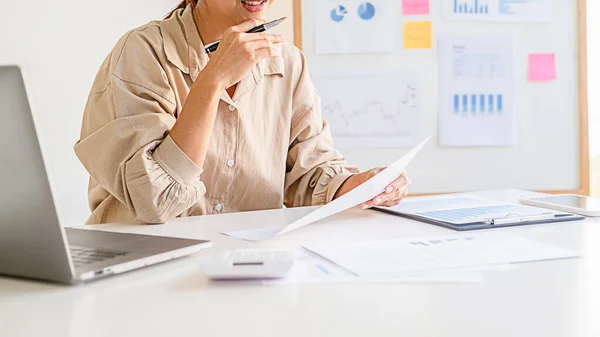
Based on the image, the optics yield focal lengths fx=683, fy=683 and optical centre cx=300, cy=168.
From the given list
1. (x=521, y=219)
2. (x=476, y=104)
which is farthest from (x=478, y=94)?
(x=521, y=219)

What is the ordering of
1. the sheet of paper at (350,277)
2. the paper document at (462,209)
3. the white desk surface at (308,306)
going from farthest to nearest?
the paper document at (462,209) < the sheet of paper at (350,277) < the white desk surface at (308,306)

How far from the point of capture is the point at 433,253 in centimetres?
84

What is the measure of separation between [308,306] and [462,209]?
26.5 inches

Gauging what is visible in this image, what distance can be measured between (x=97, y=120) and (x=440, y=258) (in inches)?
31.3

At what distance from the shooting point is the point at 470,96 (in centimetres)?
Answer: 252

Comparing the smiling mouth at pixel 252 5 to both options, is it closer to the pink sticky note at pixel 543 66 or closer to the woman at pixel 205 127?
the woman at pixel 205 127

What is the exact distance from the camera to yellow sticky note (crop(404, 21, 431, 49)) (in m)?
2.47

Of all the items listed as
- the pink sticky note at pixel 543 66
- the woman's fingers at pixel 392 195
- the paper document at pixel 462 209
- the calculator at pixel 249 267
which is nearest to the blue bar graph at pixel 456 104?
the pink sticky note at pixel 543 66

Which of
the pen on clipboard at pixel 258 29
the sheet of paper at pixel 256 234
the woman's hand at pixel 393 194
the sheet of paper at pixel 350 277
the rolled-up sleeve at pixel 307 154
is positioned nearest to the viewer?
the sheet of paper at pixel 350 277

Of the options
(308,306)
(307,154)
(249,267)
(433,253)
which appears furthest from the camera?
(307,154)

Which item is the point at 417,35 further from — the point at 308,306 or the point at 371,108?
the point at 308,306

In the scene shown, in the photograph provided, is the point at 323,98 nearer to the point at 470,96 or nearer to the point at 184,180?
the point at 470,96

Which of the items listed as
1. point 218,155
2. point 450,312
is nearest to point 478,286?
point 450,312

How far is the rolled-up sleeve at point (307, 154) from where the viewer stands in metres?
1.57
